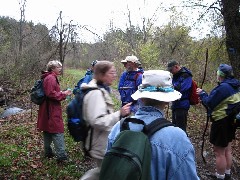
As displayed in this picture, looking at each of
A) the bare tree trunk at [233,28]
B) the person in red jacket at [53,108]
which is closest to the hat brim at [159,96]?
the person in red jacket at [53,108]

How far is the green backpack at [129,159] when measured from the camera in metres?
1.66

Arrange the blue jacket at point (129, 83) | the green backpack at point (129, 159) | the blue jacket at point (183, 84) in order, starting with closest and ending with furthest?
the green backpack at point (129, 159) < the blue jacket at point (183, 84) < the blue jacket at point (129, 83)

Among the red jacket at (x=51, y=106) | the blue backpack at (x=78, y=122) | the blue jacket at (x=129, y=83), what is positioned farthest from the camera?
the blue jacket at (x=129, y=83)

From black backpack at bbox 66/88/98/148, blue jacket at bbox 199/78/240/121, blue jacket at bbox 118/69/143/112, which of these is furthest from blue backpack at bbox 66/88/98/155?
blue jacket at bbox 118/69/143/112

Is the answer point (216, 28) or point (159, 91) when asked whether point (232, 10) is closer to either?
point (216, 28)

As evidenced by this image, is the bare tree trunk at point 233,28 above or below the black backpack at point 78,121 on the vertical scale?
above

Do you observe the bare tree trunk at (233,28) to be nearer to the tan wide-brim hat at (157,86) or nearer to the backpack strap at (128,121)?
the tan wide-brim hat at (157,86)

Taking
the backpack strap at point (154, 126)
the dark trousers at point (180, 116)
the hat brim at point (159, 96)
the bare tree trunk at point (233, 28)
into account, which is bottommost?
the dark trousers at point (180, 116)

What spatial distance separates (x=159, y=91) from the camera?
216 centimetres

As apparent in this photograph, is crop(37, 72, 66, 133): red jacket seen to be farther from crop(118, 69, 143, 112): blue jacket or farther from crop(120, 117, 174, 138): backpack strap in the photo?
crop(120, 117, 174, 138): backpack strap

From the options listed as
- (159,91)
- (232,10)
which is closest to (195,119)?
(232,10)

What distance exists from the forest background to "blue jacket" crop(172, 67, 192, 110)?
52cm

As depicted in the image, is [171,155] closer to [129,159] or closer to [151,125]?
[151,125]

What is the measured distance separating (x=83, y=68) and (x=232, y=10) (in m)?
38.3
